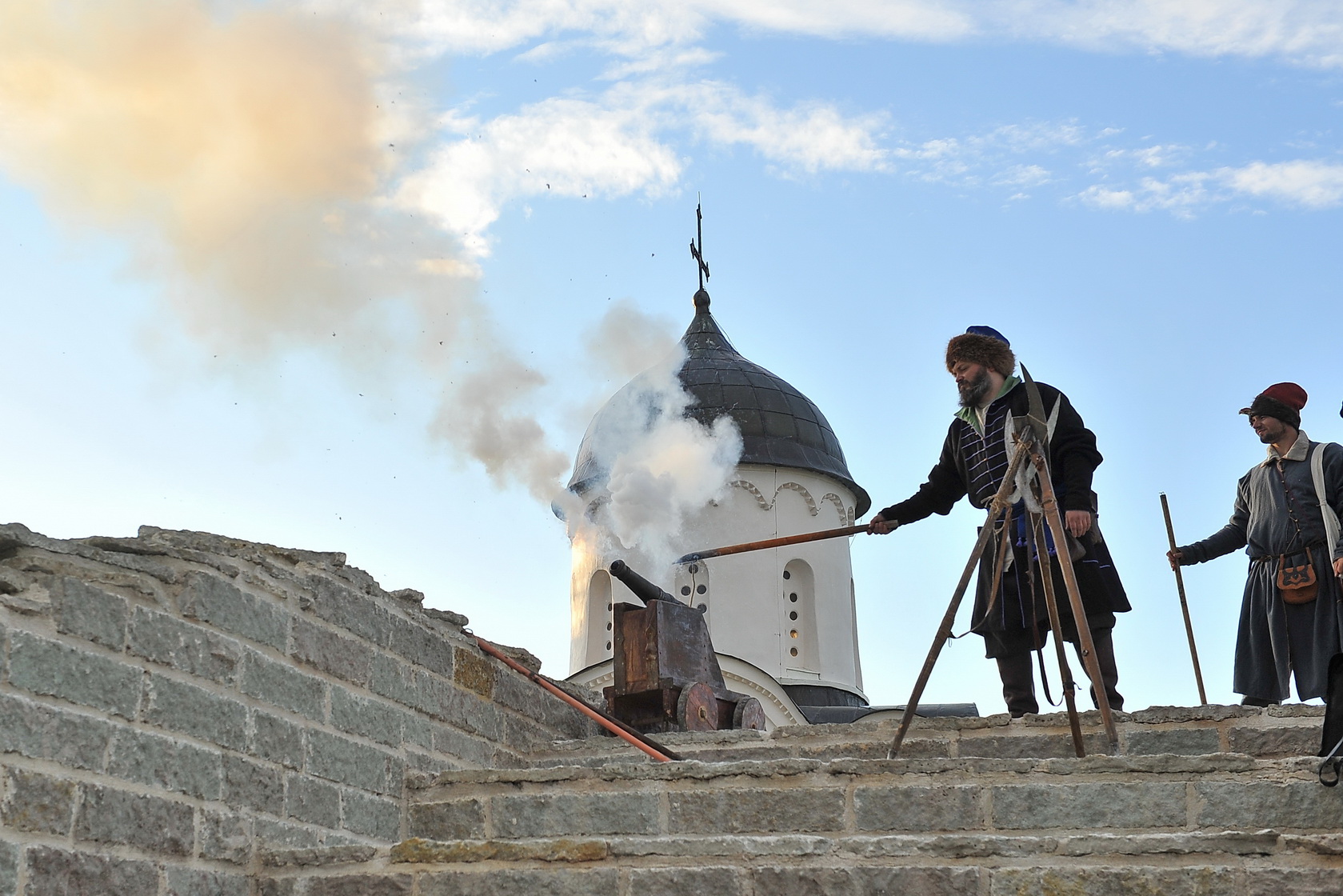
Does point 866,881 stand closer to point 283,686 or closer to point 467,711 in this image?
point 283,686

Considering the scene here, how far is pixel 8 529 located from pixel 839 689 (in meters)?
18.6

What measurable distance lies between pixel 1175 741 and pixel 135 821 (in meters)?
4.15

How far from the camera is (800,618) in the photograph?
23.0m

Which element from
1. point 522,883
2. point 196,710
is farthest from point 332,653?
point 522,883

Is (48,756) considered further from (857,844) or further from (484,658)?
(484,658)

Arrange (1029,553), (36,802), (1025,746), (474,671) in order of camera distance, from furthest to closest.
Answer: (474,671), (1029,553), (1025,746), (36,802)

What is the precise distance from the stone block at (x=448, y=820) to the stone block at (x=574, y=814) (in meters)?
0.12

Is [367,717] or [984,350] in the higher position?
[984,350]

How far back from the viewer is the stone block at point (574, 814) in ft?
18.0

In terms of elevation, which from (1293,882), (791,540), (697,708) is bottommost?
(1293,882)

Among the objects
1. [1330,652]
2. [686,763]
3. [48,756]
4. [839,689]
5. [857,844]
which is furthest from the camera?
[839,689]

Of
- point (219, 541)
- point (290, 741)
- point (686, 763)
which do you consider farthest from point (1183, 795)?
point (219, 541)

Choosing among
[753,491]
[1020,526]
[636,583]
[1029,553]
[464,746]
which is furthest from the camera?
[753,491]

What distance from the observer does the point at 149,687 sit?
4898 mm
